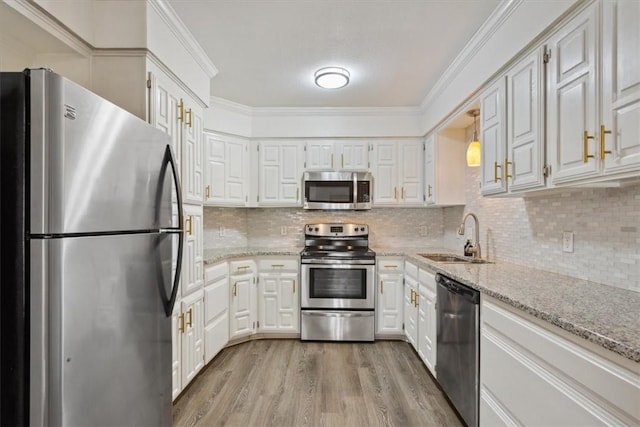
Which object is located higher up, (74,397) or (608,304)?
(608,304)

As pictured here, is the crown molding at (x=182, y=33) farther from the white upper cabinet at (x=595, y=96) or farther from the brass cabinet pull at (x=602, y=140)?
the brass cabinet pull at (x=602, y=140)

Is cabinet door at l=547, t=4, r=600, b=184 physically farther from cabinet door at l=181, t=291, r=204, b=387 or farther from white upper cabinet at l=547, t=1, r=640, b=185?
cabinet door at l=181, t=291, r=204, b=387

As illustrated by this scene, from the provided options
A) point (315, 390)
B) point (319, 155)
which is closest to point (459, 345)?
point (315, 390)

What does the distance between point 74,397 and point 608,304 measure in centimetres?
185

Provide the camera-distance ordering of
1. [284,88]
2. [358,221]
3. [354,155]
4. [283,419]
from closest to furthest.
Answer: [283,419] < [284,88] < [354,155] < [358,221]

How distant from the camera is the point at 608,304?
1.26 meters

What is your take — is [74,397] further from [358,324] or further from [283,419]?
[358,324]

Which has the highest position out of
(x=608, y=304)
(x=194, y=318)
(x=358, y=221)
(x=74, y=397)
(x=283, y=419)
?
(x=358, y=221)

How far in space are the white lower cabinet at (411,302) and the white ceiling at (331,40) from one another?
1.72 metres

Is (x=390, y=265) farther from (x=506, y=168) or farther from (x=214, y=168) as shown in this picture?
(x=214, y=168)

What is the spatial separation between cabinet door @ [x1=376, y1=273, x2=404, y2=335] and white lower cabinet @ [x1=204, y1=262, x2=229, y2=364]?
4.93 ft

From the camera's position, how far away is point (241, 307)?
325 centimetres

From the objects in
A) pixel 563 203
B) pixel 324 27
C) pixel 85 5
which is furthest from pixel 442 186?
pixel 85 5

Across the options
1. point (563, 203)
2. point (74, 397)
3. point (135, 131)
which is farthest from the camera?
point (563, 203)
